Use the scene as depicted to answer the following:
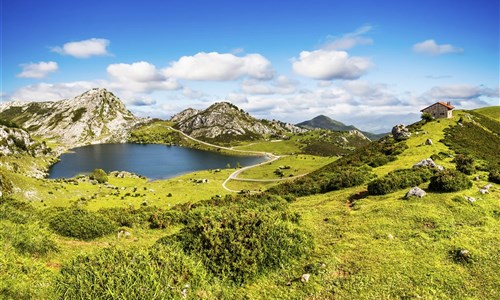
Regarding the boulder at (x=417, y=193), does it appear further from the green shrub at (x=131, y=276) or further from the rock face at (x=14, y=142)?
the rock face at (x=14, y=142)

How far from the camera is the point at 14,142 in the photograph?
180500 millimetres

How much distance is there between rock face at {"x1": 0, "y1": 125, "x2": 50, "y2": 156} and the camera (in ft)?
559

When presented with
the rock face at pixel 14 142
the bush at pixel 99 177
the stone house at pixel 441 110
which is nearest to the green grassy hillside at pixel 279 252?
the stone house at pixel 441 110

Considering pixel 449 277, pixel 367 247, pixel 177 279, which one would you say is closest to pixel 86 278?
pixel 177 279

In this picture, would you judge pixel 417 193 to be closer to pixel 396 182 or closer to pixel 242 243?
pixel 396 182

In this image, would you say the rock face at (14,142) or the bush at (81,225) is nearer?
the bush at (81,225)

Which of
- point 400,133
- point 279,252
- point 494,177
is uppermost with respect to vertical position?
point 400,133

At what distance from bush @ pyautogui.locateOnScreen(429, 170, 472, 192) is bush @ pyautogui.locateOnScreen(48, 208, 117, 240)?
1288 inches

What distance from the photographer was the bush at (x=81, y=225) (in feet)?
90.7

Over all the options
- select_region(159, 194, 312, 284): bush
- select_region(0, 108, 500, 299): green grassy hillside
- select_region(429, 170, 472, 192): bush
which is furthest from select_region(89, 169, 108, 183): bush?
select_region(429, 170, 472, 192): bush

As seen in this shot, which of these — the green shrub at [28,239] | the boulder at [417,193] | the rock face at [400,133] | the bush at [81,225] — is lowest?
the bush at [81,225]

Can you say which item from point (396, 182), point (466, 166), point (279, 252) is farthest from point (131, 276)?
point (466, 166)

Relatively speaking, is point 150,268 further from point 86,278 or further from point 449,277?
point 449,277

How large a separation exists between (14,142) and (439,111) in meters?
224
